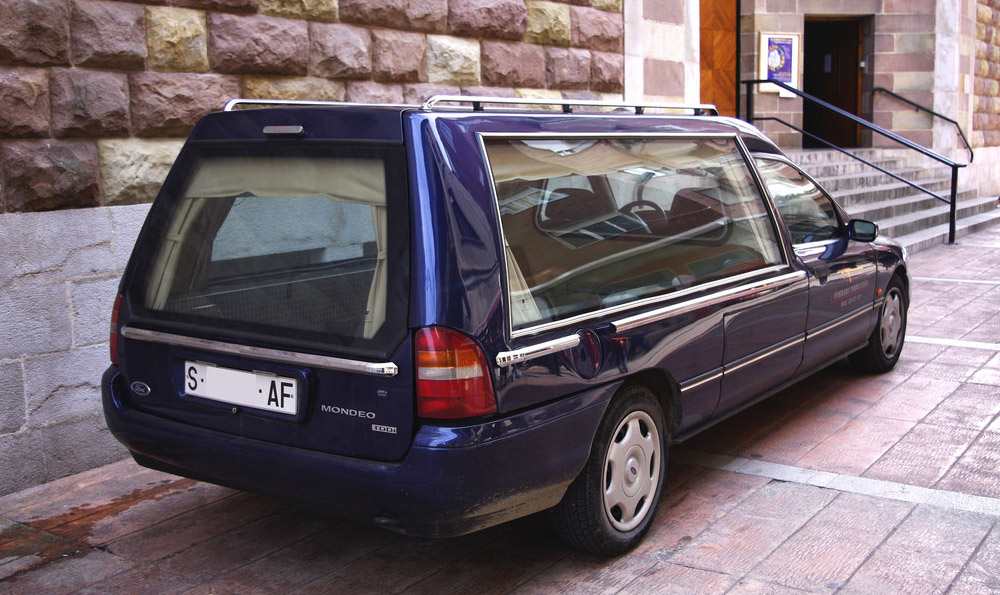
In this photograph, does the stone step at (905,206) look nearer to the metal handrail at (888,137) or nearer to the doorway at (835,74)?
the metal handrail at (888,137)

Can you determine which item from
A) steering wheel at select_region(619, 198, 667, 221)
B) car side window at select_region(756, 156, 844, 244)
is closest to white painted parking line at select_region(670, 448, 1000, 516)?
car side window at select_region(756, 156, 844, 244)

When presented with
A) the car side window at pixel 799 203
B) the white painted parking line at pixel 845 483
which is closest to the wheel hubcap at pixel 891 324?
the car side window at pixel 799 203

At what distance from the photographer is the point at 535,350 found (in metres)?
3.19

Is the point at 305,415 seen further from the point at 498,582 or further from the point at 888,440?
the point at 888,440

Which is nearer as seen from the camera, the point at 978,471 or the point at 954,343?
the point at 978,471

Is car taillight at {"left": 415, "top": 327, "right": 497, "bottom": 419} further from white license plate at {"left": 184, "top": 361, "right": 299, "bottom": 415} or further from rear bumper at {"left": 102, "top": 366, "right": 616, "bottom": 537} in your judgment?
white license plate at {"left": 184, "top": 361, "right": 299, "bottom": 415}

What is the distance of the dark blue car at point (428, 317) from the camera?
9.93 ft

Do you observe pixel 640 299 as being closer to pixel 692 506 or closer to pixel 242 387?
pixel 692 506

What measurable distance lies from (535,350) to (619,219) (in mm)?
843

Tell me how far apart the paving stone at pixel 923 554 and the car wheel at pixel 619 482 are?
790 mm

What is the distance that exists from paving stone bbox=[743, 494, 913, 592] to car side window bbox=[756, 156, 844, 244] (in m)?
1.56

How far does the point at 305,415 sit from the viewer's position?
3191 mm

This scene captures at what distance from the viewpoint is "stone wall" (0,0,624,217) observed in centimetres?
469

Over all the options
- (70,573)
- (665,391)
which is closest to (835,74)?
(665,391)
